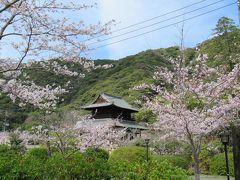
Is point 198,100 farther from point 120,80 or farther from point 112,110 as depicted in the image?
point 120,80

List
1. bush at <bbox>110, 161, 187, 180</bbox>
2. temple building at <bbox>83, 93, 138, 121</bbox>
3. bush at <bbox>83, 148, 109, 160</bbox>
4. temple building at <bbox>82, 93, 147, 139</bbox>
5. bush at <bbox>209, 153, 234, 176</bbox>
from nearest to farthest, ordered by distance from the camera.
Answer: bush at <bbox>110, 161, 187, 180</bbox>, bush at <bbox>83, 148, 109, 160</bbox>, bush at <bbox>209, 153, 234, 176</bbox>, temple building at <bbox>82, 93, 147, 139</bbox>, temple building at <bbox>83, 93, 138, 121</bbox>

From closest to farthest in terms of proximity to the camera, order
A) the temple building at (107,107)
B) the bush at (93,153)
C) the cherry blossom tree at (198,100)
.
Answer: the bush at (93,153), the cherry blossom tree at (198,100), the temple building at (107,107)

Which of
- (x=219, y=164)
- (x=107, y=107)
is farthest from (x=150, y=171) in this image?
(x=107, y=107)

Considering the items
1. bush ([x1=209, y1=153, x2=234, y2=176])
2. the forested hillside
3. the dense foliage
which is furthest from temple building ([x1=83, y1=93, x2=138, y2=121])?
the dense foliage

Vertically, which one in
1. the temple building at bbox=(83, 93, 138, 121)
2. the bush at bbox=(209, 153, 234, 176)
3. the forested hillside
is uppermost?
the forested hillside

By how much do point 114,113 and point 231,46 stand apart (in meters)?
15.1

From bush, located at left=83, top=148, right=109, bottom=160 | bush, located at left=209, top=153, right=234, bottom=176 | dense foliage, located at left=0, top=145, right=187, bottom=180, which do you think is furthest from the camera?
bush, located at left=209, top=153, right=234, bottom=176

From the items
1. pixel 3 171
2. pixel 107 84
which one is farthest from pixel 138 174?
pixel 107 84

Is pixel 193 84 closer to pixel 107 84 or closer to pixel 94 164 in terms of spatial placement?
pixel 94 164

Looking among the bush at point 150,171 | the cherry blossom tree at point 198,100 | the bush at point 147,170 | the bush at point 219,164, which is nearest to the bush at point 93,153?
the bush at point 147,170

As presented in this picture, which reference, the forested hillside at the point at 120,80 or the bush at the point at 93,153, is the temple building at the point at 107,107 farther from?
the bush at the point at 93,153

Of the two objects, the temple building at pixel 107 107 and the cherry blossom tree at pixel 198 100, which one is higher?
the temple building at pixel 107 107

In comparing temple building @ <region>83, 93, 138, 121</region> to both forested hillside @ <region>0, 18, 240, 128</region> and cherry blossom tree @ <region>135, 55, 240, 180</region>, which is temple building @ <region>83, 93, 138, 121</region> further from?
cherry blossom tree @ <region>135, 55, 240, 180</region>

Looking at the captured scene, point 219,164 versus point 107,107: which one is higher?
point 107,107
